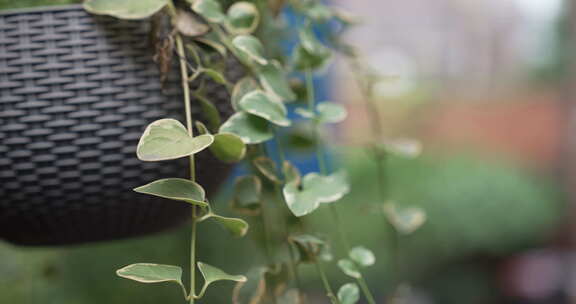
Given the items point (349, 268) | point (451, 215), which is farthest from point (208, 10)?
point (451, 215)

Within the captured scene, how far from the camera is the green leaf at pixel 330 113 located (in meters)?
0.48

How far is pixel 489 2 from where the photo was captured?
2615 mm

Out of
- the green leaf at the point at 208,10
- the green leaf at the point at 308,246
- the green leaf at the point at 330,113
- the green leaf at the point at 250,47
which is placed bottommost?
the green leaf at the point at 308,246

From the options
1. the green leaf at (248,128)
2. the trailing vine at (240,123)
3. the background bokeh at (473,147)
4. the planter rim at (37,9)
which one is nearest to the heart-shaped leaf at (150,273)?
the trailing vine at (240,123)

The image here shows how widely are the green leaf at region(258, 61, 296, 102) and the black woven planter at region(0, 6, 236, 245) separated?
7 cm

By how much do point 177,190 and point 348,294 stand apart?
157 millimetres

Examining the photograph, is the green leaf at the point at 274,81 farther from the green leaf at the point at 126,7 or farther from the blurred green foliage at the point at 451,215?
the blurred green foliage at the point at 451,215

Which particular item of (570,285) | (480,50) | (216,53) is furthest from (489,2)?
(216,53)

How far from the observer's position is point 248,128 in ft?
1.38

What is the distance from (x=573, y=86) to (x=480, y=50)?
0.45 m

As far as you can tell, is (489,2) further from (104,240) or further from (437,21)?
(104,240)

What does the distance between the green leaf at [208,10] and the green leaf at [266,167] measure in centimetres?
12

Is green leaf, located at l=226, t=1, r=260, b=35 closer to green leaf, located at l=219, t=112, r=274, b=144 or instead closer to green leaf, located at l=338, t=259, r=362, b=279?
green leaf, located at l=219, t=112, r=274, b=144

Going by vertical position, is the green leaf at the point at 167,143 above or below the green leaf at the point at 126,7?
below
